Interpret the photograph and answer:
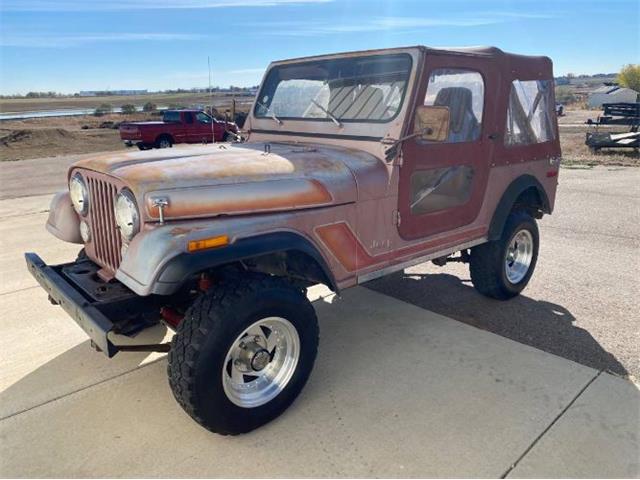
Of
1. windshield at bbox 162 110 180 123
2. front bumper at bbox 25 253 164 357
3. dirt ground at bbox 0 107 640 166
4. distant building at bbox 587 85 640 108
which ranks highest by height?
distant building at bbox 587 85 640 108

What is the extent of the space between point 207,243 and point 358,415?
1.33 meters

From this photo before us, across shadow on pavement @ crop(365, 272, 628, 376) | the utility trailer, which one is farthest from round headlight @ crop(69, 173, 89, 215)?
the utility trailer

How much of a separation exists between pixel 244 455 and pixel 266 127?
2.61 meters

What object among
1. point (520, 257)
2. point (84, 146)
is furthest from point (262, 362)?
point (84, 146)

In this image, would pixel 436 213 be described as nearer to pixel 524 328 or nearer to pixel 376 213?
Result: pixel 376 213

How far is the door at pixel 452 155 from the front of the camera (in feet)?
11.1

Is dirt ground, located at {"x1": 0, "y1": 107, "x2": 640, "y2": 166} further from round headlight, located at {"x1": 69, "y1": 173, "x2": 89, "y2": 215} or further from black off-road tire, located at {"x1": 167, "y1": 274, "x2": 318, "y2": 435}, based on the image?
round headlight, located at {"x1": 69, "y1": 173, "x2": 89, "y2": 215}

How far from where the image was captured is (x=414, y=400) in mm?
3010

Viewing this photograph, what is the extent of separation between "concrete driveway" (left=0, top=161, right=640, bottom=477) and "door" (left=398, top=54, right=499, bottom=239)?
95 cm

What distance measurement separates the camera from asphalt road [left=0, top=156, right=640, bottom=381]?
374cm

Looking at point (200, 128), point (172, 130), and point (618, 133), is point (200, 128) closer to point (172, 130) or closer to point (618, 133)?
point (172, 130)

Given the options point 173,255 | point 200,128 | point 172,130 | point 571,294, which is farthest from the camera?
point 200,128

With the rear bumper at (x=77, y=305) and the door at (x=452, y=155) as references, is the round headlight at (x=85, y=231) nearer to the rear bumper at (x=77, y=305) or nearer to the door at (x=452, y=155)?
the rear bumper at (x=77, y=305)

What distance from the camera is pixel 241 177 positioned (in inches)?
108
